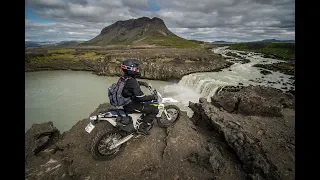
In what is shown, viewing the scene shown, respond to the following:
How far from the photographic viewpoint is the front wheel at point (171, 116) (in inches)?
382

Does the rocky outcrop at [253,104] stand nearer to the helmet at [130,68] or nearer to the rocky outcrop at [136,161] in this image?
the rocky outcrop at [136,161]

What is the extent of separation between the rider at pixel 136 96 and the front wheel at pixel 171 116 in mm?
1378

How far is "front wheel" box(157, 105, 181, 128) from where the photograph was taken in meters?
9.70

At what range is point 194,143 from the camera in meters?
8.59

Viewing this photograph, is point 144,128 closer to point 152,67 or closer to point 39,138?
Result: point 39,138

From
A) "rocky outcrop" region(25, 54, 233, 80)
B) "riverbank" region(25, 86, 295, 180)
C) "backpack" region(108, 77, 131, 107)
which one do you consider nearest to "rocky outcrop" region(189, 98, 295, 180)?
"riverbank" region(25, 86, 295, 180)

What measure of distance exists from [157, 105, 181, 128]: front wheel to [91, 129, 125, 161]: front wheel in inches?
107

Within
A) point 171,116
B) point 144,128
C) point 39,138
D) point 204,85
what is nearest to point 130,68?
point 144,128

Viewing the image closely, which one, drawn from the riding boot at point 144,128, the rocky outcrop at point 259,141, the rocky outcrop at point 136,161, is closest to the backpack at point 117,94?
the riding boot at point 144,128

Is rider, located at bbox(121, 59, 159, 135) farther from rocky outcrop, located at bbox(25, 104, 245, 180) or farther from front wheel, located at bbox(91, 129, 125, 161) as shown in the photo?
front wheel, located at bbox(91, 129, 125, 161)

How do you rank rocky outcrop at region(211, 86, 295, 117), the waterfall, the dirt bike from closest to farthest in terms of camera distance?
the dirt bike, rocky outcrop at region(211, 86, 295, 117), the waterfall

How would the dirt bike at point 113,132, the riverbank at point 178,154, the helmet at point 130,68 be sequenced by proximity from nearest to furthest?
the helmet at point 130,68 < the riverbank at point 178,154 < the dirt bike at point 113,132
